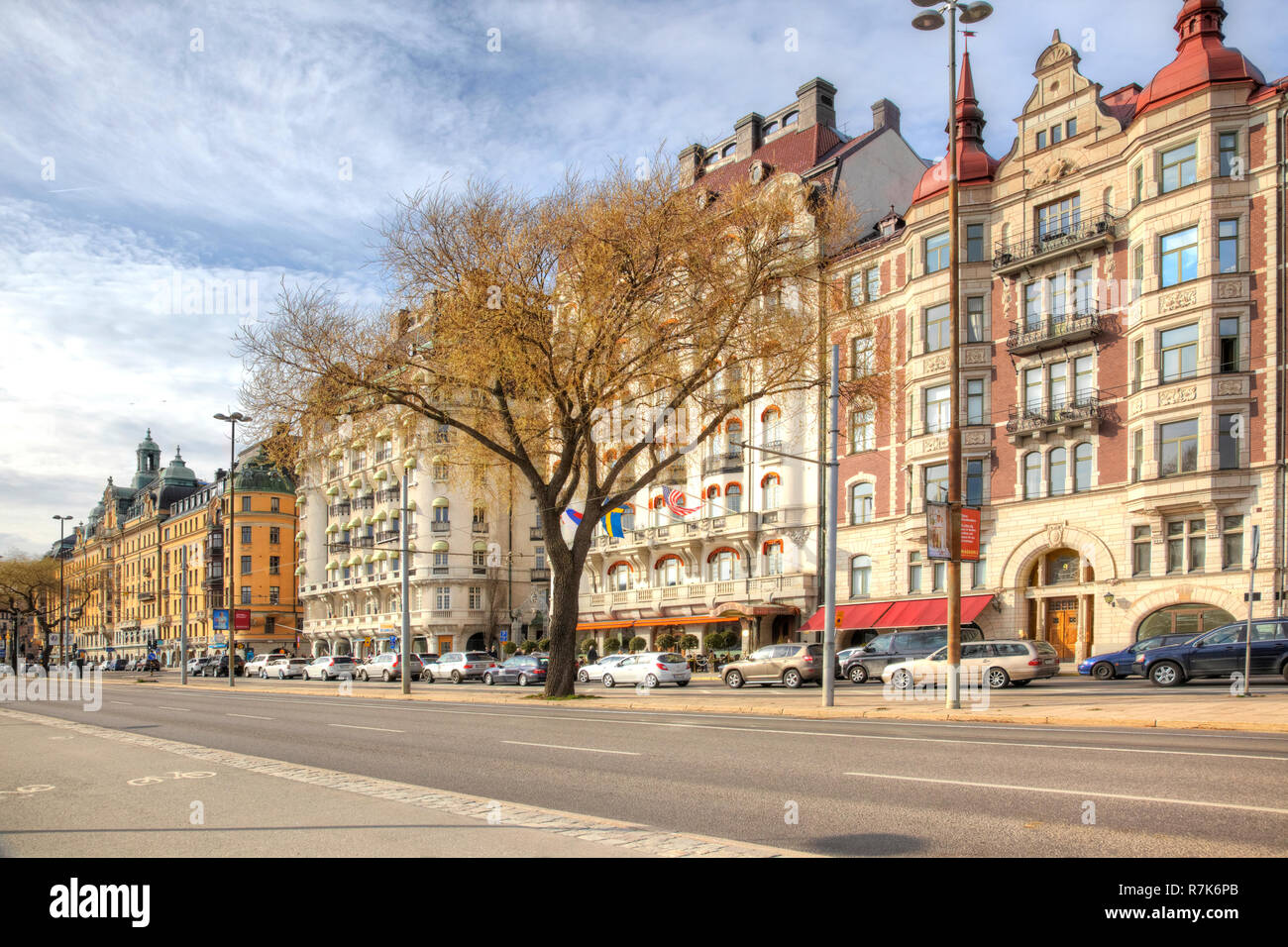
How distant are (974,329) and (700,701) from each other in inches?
992

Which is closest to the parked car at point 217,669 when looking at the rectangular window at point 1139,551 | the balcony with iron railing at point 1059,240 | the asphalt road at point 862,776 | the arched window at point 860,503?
the arched window at point 860,503

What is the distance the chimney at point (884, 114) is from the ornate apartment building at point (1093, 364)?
1051 cm

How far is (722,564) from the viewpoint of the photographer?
55.8 meters

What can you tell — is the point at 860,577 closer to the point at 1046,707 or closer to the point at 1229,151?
the point at 1229,151

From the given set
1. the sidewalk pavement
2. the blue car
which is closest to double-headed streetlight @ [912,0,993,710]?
the sidewalk pavement

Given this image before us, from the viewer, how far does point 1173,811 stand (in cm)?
849

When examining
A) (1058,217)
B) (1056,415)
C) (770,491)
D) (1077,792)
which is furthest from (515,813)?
(770,491)

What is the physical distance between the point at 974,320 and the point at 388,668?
34.4 metres

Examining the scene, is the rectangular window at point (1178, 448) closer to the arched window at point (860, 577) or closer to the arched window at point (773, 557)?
the arched window at point (860, 577)

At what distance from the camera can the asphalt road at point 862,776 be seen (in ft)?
25.7

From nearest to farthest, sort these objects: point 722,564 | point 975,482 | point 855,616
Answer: point 975,482
point 855,616
point 722,564

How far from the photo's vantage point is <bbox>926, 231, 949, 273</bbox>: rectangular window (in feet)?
149
